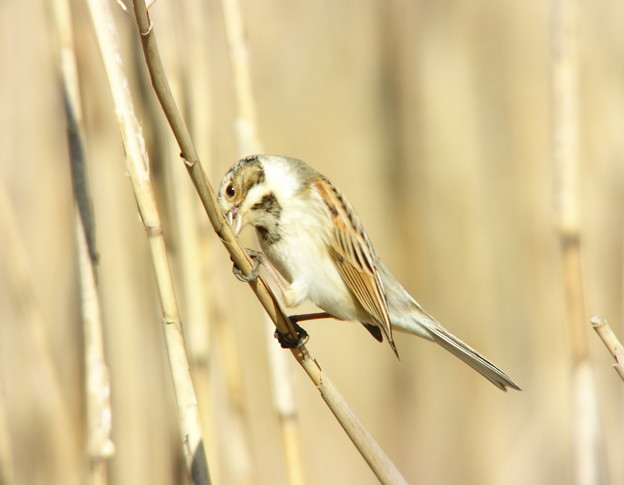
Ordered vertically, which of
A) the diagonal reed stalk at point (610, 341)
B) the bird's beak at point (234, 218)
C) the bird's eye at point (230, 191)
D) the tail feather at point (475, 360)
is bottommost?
the tail feather at point (475, 360)

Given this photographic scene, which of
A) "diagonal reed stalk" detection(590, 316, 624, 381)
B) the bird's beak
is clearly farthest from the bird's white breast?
"diagonal reed stalk" detection(590, 316, 624, 381)

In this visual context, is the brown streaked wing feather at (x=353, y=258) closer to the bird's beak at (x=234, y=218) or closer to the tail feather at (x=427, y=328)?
the tail feather at (x=427, y=328)

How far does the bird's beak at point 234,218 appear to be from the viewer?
1.98 meters

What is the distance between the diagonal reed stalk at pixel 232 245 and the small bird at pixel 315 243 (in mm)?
380

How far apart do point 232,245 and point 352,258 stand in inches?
34.5

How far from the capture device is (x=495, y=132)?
364 centimetres

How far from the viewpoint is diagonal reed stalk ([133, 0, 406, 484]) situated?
3.75 feet

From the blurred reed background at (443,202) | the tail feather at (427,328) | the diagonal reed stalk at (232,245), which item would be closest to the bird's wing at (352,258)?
the tail feather at (427,328)

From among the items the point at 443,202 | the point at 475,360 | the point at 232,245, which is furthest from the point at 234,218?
the point at 443,202

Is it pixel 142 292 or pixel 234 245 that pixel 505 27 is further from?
pixel 234 245

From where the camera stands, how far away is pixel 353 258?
7.32 feet

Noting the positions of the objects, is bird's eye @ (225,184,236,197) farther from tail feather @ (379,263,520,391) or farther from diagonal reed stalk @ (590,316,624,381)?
diagonal reed stalk @ (590,316,624,381)

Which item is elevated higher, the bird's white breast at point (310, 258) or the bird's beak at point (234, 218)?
the bird's beak at point (234, 218)

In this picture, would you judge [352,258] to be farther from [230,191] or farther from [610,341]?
[610,341]
